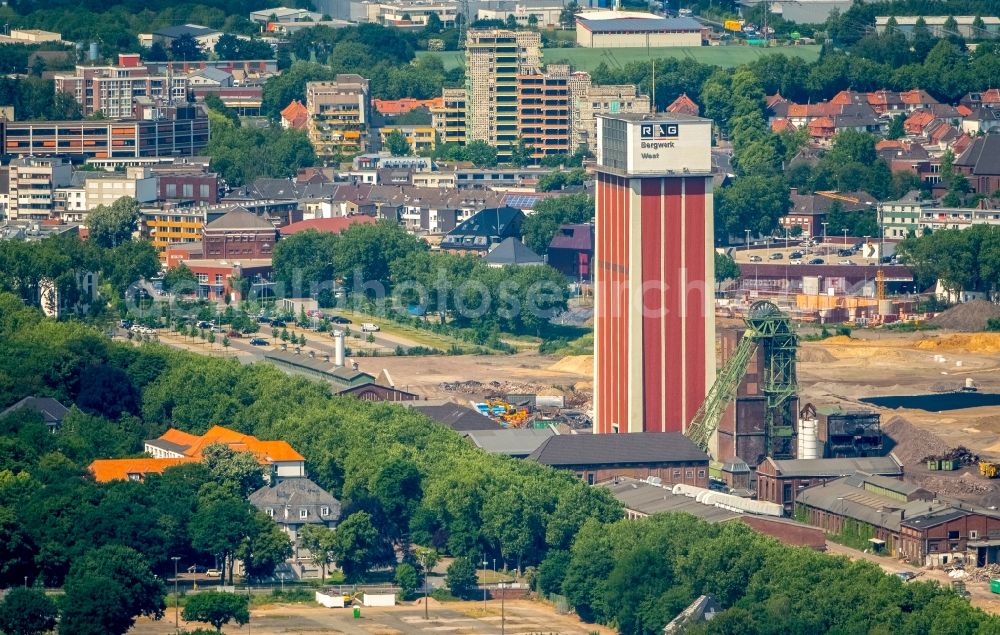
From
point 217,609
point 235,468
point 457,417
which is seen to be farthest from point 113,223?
point 217,609

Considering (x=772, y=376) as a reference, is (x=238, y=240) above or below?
above

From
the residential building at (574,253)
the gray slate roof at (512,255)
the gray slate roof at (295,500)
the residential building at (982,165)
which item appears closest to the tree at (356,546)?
the gray slate roof at (295,500)

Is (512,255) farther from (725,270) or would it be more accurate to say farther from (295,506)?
(295,506)

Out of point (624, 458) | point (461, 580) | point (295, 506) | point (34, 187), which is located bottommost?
point (461, 580)

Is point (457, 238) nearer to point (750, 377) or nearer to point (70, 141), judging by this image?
point (70, 141)

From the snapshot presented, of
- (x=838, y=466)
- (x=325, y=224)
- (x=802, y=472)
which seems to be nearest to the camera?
(x=802, y=472)

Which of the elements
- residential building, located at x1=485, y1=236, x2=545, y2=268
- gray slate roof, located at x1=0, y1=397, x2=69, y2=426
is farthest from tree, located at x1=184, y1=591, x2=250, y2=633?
residential building, located at x1=485, y1=236, x2=545, y2=268

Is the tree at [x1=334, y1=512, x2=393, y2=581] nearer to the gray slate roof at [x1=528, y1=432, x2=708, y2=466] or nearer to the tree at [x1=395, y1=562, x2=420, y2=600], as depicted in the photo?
the tree at [x1=395, y1=562, x2=420, y2=600]
